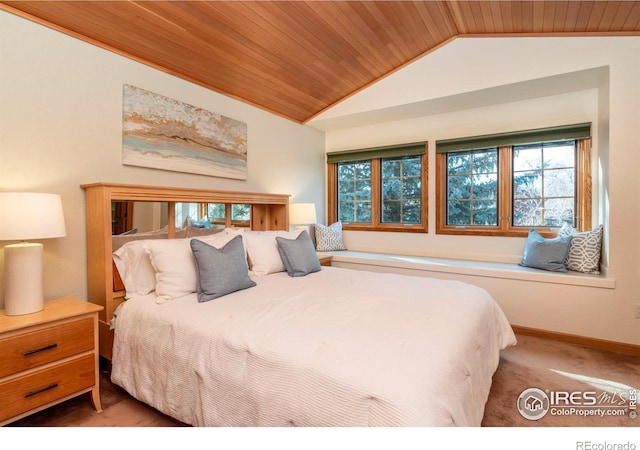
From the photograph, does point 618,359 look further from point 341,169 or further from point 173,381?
point 341,169

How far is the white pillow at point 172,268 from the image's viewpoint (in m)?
2.01

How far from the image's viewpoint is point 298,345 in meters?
1.33

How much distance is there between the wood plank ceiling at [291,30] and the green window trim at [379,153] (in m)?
0.98

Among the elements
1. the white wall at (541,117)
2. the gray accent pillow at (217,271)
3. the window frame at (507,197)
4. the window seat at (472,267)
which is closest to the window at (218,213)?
the gray accent pillow at (217,271)

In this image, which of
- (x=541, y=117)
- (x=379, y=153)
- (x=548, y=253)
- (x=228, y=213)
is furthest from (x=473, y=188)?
(x=228, y=213)

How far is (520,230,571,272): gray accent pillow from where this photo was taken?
2.90 metres

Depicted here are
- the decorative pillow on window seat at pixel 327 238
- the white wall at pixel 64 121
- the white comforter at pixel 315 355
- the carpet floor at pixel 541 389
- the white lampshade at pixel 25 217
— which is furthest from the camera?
the decorative pillow on window seat at pixel 327 238

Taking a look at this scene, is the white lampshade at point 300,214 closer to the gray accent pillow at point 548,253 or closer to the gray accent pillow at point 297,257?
the gray accent pillow at point 297,257

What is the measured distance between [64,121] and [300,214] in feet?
7.52

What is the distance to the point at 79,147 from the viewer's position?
2.16 metres

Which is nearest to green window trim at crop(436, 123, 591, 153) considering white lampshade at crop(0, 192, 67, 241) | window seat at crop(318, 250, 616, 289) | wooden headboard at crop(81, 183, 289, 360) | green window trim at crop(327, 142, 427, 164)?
green window trim at crop(327, 142, 427, 164)

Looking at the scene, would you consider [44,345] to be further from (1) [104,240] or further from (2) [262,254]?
(2) [262,254]

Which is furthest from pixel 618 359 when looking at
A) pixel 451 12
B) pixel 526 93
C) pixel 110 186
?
pixel 110 186
